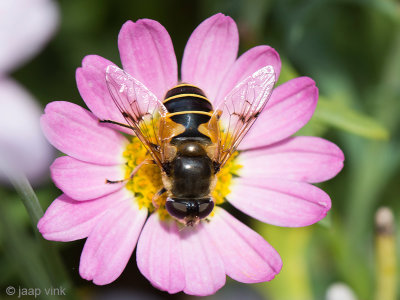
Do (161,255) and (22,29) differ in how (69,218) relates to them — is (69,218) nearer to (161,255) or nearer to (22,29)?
(161,255)

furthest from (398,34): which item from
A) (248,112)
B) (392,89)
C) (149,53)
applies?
(149,53)

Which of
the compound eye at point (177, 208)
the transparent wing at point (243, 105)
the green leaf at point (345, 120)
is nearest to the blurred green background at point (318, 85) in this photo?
the green leaf at point (345, 120)

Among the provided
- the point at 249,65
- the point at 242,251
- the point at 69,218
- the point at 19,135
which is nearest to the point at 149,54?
the point at 249,65

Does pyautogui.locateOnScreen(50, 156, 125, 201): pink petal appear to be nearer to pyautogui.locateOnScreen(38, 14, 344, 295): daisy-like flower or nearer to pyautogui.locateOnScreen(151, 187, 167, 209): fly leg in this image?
pyautogui.locateOnScreen(38, 14, 344, 295): daisy-like flower

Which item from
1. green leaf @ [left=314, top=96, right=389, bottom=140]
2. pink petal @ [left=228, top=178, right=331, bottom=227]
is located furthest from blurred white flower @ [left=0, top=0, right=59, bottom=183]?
green leaf @ [left=314, top=96, right=389, bottom=140]

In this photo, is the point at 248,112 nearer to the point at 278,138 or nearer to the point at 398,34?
the point at 278,138
